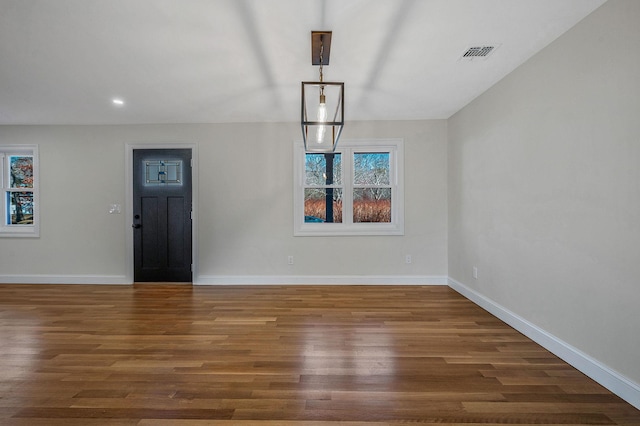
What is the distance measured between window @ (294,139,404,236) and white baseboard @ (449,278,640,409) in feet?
6.10

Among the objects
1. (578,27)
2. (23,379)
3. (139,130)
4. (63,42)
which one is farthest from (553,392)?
(139,130)

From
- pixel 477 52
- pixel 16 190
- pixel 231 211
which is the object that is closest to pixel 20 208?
pixel 16 190

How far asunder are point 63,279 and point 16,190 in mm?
1598

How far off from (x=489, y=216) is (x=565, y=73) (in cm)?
151

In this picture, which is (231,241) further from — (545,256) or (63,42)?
(545,256)

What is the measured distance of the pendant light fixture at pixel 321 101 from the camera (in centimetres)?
215

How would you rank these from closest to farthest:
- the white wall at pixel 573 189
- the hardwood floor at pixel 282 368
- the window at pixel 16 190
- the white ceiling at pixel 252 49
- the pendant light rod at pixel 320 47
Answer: the hardwood floor at pixel 282 368
the white wall at pixel 573 189
the white ceiling at pixel 252 49
the pendant light rod at pixel 320 47
the window at pixel 16 190

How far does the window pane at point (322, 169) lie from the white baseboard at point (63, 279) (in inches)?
126

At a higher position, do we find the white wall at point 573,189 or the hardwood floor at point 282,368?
the white wall at point 573,189

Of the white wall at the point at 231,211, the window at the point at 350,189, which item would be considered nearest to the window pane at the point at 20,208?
the white wall at the point at 231,211

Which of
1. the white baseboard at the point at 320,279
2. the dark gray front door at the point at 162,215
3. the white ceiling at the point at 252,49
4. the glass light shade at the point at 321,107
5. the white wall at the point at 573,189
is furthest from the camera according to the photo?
the dark gray front door at the point at 162,215

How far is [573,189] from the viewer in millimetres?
2121

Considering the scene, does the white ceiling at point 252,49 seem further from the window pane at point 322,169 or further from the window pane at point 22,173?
the window pane at point 22,173

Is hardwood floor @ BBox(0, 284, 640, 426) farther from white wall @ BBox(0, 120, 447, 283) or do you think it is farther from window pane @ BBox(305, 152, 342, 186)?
window pane @ BBox(305, 152, 342, 186)
